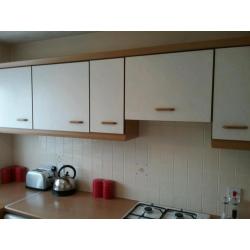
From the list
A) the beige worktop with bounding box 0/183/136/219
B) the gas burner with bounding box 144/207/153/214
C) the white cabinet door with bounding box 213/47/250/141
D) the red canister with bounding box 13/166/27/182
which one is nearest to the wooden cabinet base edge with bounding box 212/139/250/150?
the white cabinet door with bounding box 213/47/250/141

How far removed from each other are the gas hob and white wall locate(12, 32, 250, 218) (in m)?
0.07

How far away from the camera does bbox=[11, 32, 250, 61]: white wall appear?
5.56ft

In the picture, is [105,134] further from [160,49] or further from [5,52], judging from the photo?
[5,52]

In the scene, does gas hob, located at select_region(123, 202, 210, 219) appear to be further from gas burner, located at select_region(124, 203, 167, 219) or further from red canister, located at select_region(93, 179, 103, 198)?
red canister, located at select_region(93, 179, 103, 198)

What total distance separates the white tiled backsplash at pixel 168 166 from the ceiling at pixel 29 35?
101 cm

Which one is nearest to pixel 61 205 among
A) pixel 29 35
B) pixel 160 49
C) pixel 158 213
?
pixel 158 213

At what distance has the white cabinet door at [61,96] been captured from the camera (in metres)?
1.74

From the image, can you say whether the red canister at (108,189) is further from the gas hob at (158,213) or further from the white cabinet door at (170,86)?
the white cabinet door at (170,86)

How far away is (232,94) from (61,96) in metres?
1.26

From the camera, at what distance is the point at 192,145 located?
1.72 metres

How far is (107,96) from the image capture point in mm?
1642
